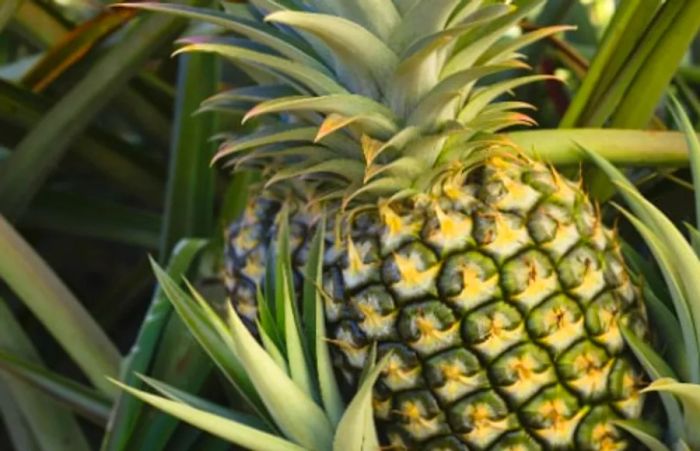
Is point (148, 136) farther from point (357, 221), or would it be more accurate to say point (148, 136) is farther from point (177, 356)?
point (357, 221)

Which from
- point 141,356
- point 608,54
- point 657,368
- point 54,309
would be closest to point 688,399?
point 657,368

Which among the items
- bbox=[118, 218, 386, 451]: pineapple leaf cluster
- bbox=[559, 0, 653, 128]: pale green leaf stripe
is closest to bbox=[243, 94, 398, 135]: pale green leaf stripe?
bbox=[118, 218, 386, 451]: pineapple leaf cluster

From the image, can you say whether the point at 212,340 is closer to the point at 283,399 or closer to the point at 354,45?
the point at 283,399

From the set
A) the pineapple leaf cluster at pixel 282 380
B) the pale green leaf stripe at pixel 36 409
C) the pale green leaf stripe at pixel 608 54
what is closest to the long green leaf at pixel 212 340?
the pineapple leaf cluster at pixel 282 380

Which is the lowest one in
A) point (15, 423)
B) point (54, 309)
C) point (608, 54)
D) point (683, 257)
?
point (15, 423)

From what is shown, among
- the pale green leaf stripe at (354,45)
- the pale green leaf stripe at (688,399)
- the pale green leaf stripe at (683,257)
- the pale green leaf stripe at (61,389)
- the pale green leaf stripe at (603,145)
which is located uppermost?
the pale green leaf stripe at (354,45)

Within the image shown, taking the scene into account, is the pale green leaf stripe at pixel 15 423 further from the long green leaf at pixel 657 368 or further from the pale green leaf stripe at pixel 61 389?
the long green leaf at pixel 657 368
